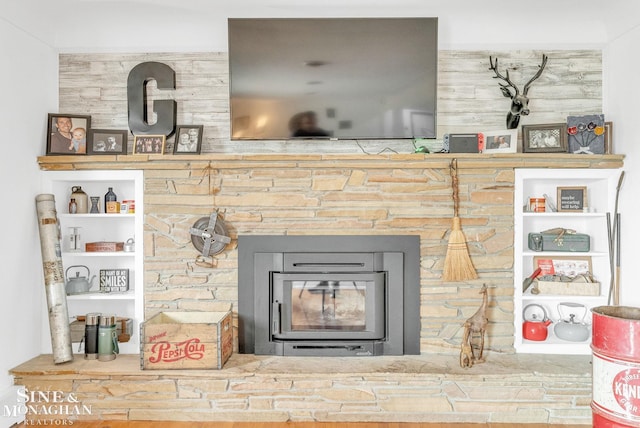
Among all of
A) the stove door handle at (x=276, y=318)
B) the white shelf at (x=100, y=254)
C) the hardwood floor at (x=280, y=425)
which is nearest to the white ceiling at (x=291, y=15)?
the white shelf at (x=100, y=254)

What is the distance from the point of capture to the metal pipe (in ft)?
8.89

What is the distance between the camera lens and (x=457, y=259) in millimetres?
2820

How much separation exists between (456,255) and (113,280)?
90.9 inches

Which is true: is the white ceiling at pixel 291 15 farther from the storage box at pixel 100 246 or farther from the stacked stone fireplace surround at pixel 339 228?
the storage box at pixel 100 246

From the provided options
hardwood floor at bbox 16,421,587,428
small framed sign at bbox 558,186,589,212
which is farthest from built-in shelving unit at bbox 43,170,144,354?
small framed sign at bbox 558,186,589,212

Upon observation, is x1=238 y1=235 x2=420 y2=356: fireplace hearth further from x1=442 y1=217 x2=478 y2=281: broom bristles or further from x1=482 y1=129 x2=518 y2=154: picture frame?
x1=482 y1=129 x2=518 y2=154: picture frame

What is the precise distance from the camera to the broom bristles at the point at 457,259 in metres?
2.82

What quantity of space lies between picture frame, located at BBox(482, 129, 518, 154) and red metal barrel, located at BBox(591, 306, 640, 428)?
113cm

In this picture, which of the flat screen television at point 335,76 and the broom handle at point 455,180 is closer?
the broom handle at point 455,180

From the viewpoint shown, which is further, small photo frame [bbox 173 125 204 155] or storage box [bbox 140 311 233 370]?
small photo frame [bbox 173 125 204 155]

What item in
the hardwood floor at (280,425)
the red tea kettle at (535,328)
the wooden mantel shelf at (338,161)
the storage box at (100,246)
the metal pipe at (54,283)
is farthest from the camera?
the storage box at (100,246)

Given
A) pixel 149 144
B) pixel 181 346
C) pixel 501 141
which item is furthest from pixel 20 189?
pixel 501 141

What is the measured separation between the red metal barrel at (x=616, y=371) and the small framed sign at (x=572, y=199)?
3.06 feet

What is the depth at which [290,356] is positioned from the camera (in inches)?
113
